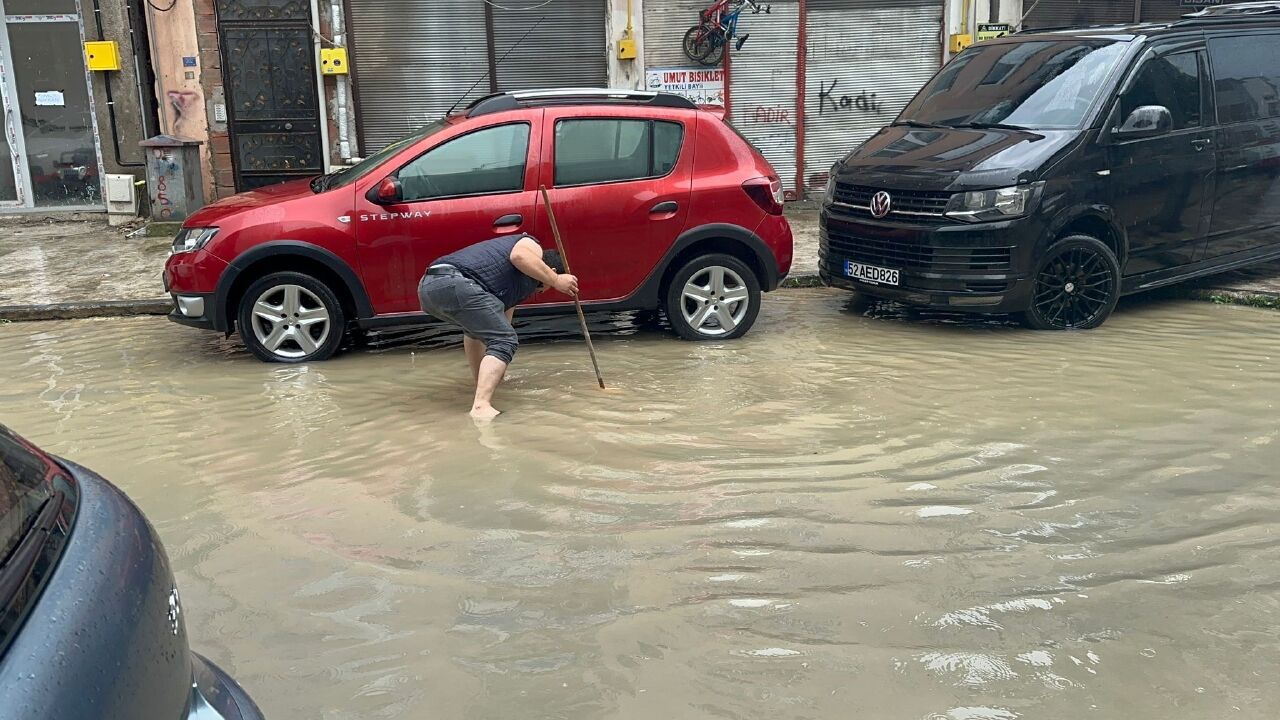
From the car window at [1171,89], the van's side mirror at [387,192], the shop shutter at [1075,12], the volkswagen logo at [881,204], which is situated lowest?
the volkswagen logo at [881,204]

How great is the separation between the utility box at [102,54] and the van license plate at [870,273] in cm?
900

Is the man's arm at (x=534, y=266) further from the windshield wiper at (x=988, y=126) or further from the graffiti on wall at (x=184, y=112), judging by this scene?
the graffiti on wall at (x=184, y=112)

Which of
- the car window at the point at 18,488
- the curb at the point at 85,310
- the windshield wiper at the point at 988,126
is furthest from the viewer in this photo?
the curb at the point at 85,310

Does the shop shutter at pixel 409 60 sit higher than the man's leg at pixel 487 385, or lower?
higher

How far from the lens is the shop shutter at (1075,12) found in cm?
1451

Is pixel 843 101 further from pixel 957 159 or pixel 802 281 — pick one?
pixel 957 159

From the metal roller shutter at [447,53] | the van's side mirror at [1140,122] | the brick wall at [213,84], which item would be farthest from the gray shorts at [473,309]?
the brick wall at [213,84]

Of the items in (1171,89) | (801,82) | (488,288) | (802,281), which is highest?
(801,82)

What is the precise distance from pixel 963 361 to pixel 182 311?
16.5ft

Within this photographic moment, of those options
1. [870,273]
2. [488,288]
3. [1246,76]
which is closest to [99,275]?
[488,288]

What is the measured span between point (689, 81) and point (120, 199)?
22.0ft

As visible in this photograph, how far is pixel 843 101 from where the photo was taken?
1407 cm

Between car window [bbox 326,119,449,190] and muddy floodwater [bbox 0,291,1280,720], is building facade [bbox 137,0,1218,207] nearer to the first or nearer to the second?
car window [bbox 326,119,449,190]

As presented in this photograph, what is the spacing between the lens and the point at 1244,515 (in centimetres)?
460
